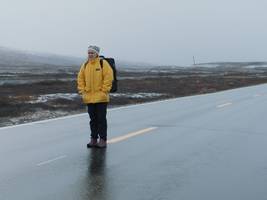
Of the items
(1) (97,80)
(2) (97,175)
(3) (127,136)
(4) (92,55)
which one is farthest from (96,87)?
(2) (97,175)

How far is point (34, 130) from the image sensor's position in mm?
13008

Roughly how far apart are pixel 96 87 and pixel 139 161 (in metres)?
1.78

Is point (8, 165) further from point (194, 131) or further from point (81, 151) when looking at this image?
point (194, 131)

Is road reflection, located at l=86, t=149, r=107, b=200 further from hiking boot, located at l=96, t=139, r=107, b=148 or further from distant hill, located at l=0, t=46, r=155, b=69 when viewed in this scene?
distant hill, located at l=0, t=46, r=155, b=69

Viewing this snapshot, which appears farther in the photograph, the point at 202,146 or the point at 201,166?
the point at 202,146

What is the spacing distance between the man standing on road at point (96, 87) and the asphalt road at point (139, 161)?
1.12 ft

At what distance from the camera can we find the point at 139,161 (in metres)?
9.32

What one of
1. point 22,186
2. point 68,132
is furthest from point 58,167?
point 68,132

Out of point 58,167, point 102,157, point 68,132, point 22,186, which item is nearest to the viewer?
point 22,186

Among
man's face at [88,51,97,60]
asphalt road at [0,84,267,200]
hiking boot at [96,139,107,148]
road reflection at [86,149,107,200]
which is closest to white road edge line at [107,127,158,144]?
asphalt road at [0,84,267,200]

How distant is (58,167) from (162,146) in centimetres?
275

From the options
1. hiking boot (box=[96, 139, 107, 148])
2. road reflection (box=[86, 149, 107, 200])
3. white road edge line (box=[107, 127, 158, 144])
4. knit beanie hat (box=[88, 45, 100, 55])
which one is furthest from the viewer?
white road edge line (box=[107, 127, 158, 144])

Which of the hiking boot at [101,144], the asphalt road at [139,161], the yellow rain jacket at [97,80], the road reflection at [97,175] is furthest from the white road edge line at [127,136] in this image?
the yellow rain jacket at [97,80]

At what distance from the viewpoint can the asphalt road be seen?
7246 mm
